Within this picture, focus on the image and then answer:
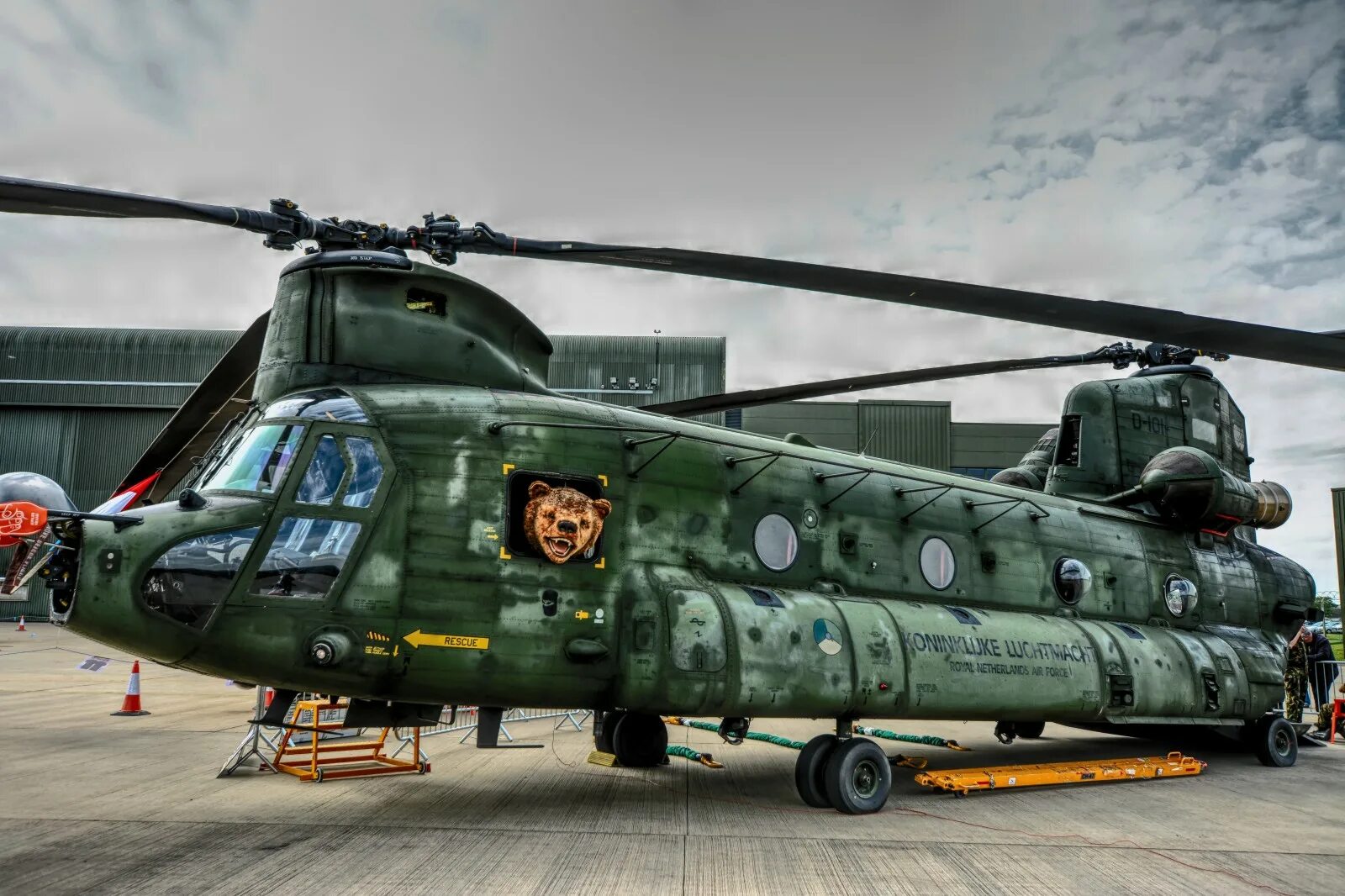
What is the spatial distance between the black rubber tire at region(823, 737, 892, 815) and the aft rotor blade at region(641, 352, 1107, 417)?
12.2 feet

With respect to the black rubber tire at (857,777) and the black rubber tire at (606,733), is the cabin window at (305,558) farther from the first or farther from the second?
the black rubber tire at (857,777)

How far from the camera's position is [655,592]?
352 inches

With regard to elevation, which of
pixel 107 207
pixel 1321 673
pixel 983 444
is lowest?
pixel 1321 673

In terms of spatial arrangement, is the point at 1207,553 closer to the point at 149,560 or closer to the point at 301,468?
the point at 301,468

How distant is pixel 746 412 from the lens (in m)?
33.1

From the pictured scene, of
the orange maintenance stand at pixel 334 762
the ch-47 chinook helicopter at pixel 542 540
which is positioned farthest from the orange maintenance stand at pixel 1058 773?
the orange maintenance stand at pixel 334 762

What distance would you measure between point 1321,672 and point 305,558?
19.8 metres

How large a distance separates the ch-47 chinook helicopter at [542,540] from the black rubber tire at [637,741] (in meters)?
0.03

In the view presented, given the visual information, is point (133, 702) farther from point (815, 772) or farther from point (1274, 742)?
point (1274, 742)

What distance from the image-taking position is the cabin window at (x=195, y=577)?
23.8 ft

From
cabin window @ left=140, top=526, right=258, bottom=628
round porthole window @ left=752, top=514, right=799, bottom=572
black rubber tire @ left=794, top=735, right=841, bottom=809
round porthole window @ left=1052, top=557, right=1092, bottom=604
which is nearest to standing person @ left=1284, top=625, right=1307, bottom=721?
round porthole window @ left=1052, top=557, right=1092, bottom=604

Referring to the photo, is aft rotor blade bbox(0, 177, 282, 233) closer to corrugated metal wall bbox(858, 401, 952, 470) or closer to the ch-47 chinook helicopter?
the ch-47 chinook helicopter

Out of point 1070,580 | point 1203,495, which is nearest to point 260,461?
point 1070,580

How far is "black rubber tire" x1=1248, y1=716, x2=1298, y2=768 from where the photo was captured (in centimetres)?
1365
